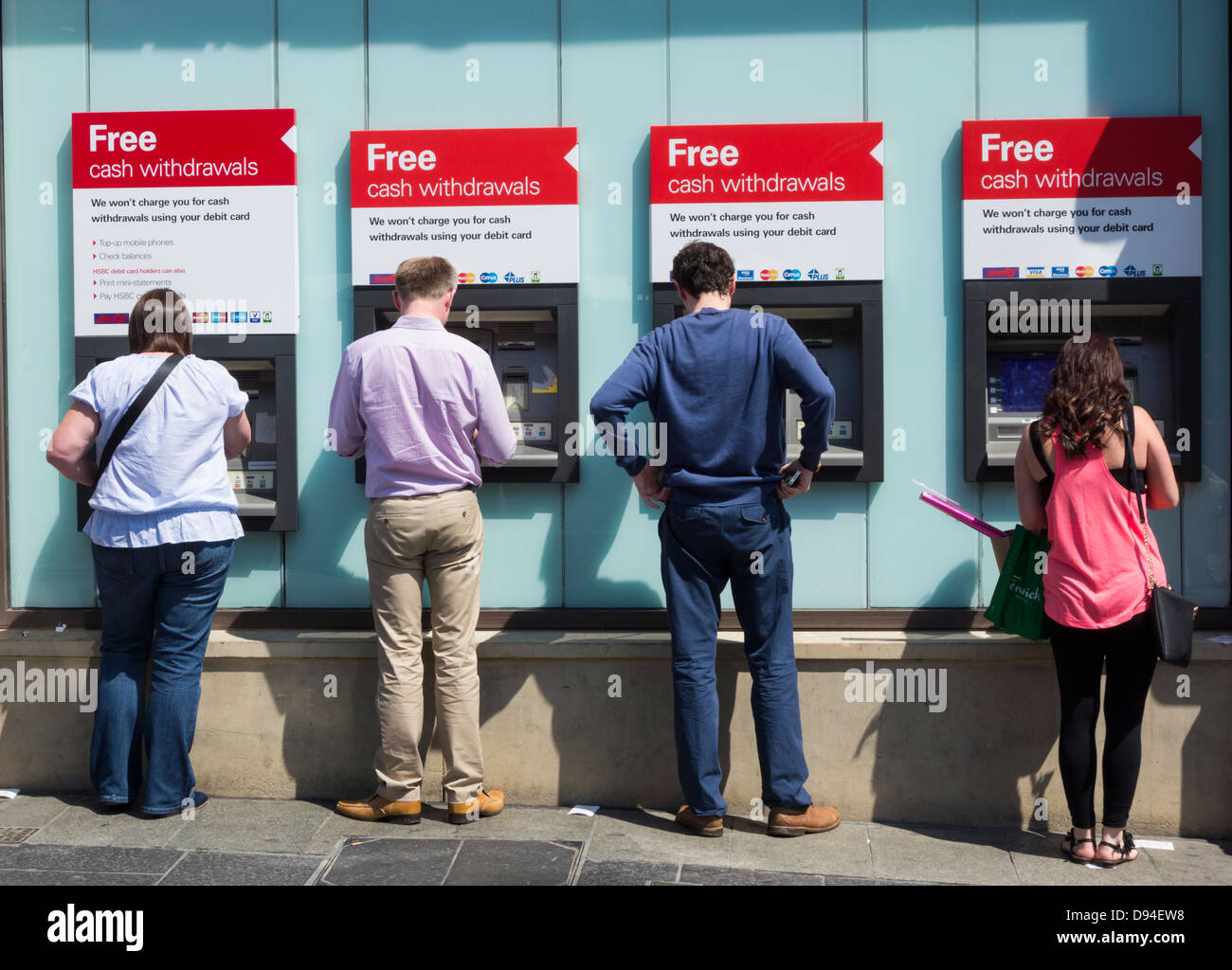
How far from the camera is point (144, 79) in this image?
4629mm

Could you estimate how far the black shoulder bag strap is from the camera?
4051 mm

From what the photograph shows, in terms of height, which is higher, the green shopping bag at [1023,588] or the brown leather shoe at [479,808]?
the green shopping bag at [1023,588]

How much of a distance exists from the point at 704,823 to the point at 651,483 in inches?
47.0

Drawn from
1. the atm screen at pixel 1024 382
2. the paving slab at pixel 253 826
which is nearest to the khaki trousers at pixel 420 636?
the paving slab at pixel 253 826

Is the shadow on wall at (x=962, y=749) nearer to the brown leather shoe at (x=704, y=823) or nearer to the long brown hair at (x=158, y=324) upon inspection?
the brown leather shoe at (x=704, y=823)

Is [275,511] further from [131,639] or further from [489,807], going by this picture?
[489,807]

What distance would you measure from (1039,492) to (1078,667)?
0.59 meters

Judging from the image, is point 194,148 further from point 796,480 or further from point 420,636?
point 796,480

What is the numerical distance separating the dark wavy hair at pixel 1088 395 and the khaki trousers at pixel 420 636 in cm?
200

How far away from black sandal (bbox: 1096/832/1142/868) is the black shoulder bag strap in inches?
141

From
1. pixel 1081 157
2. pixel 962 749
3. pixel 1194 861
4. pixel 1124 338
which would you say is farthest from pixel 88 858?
pixel 1081 157

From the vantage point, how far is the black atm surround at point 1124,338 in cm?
430

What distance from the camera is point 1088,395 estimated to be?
365 centimetres
